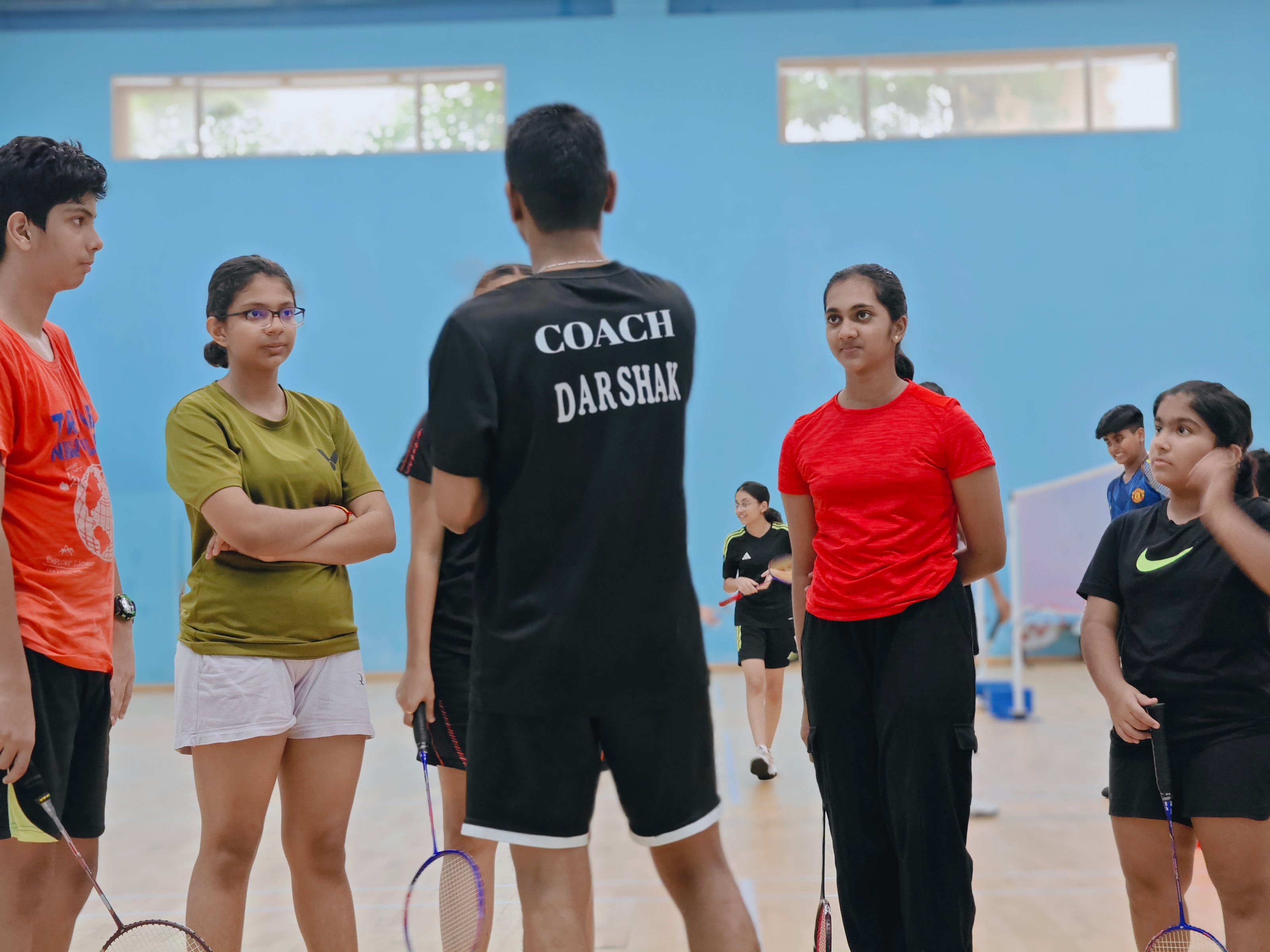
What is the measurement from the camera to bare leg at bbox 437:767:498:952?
112 inches

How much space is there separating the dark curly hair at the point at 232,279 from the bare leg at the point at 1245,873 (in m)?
2.55

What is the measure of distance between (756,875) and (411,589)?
2.28 m

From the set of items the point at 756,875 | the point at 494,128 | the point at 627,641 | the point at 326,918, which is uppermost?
the point at 494,128

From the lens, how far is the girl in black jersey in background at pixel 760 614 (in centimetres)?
624

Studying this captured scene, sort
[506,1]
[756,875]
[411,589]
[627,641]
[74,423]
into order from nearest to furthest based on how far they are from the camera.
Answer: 1. [627,641]
2. [74,423]
3. [411,589]
4. [756,875]
5. [506,1]

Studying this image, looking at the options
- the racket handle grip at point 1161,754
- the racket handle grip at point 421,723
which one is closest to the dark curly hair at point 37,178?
the racket handle grip at point 421,723

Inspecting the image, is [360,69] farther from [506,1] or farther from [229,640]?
[229,640]

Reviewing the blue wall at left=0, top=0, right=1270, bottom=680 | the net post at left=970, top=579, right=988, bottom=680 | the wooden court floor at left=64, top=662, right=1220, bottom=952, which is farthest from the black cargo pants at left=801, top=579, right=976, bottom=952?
the blue wall at left=0, top=0, right=1270, bottom=680

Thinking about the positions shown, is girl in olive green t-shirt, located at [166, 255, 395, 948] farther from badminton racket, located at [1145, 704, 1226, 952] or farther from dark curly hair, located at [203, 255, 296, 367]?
badminton racket, located at [1145, 704, 1226, 952]

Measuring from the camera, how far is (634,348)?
5.89 feet

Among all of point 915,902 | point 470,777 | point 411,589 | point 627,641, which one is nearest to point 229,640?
point 411,589

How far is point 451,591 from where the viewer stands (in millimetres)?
2875

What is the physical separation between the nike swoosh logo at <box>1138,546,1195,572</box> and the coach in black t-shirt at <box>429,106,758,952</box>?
1.41 meters

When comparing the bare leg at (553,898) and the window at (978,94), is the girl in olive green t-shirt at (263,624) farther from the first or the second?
the window at (978,94)
